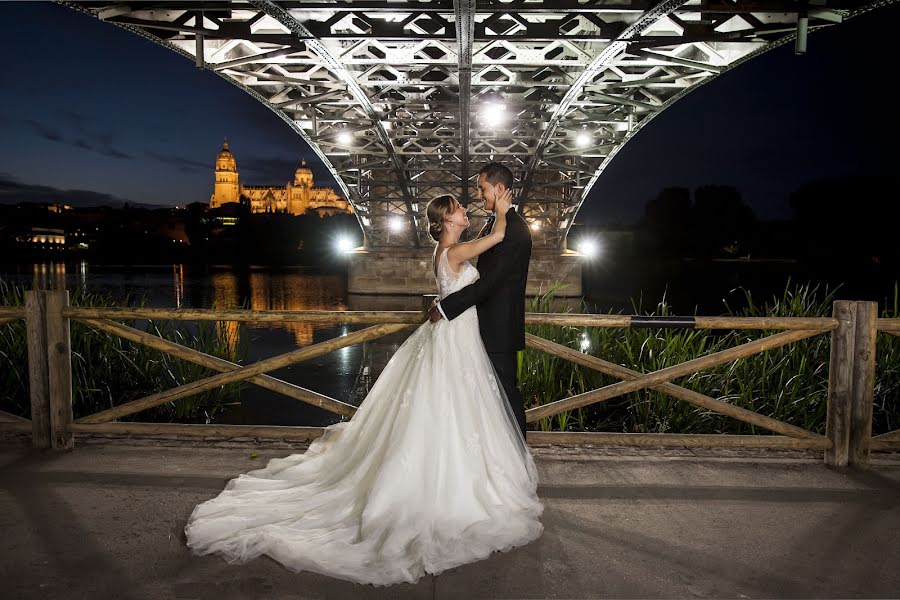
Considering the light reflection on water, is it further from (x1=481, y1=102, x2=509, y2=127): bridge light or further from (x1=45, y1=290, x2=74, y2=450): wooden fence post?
(x1=481, y1=102, x2=509, y2=127): bridge light

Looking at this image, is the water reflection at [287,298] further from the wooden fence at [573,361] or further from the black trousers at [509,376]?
the black trousers at [509,376]

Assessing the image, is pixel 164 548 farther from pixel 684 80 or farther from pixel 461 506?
pixel 684 80

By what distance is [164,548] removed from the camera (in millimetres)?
2545

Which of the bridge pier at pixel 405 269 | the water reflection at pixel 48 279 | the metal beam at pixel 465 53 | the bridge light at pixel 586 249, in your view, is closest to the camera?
the metal beam at pixel 465 53

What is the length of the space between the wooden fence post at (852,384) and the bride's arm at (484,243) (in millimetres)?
2242

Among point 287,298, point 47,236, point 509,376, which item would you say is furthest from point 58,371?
point 47,236

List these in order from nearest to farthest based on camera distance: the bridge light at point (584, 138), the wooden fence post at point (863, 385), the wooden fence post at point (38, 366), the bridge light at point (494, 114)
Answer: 1. the wooden fence post at point (863, 385)
2. the wooden fence post at point (38, 366)
3. the bridge light at point (494, 114)
4. the bridge light at point (584, 138)

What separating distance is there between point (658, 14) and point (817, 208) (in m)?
64.0

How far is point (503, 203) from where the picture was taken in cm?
302

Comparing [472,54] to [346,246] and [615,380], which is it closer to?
[615,380]

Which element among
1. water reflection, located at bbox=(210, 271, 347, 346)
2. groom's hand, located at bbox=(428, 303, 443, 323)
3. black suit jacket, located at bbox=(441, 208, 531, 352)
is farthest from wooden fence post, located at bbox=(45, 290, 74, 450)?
water reflection, located at bbox=(210, 271, 347, 346)

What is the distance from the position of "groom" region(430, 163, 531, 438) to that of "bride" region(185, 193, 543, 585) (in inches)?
2.4

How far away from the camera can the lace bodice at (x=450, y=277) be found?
3033 mm

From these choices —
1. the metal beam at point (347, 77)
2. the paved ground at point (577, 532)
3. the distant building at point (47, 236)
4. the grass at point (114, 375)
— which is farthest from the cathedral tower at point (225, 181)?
the paved ground at point (577, 532)
